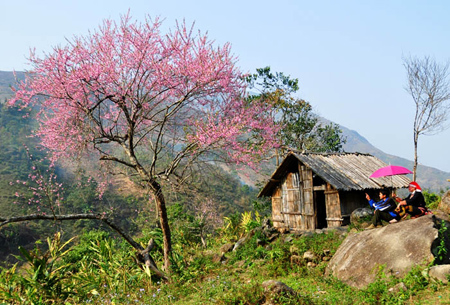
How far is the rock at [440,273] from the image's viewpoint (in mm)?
6521

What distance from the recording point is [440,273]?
663 centimetres

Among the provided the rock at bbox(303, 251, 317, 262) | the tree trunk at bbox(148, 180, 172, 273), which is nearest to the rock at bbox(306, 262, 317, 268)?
the rock at bbox(303, 251, 317, 262)

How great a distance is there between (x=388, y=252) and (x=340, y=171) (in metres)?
8.36

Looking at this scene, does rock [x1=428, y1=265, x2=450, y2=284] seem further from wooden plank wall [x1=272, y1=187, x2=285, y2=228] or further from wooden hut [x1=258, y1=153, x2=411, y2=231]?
wooden plank wall [x1=272, y1=187, x2=285, y2=228]

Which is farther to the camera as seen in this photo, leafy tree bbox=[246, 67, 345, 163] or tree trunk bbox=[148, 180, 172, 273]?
leafy tree bbox=[246, 67, 345, 163]

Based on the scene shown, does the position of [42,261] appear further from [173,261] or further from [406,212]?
[406,212]

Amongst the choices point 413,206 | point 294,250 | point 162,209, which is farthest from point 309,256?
point 162,209

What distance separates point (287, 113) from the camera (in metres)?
24.3

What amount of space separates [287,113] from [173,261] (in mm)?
16539

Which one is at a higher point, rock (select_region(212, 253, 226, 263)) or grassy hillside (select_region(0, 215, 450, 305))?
grassy hillside (select_region(0, 215, 450, 305))

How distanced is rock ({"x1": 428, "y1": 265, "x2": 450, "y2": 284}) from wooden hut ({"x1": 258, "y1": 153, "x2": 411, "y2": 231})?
7326 millimetres

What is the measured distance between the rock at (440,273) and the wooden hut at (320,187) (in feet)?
24.0

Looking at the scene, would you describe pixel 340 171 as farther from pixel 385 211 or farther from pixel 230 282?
pixel 230 282

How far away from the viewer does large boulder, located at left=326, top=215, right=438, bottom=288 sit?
739 cm
